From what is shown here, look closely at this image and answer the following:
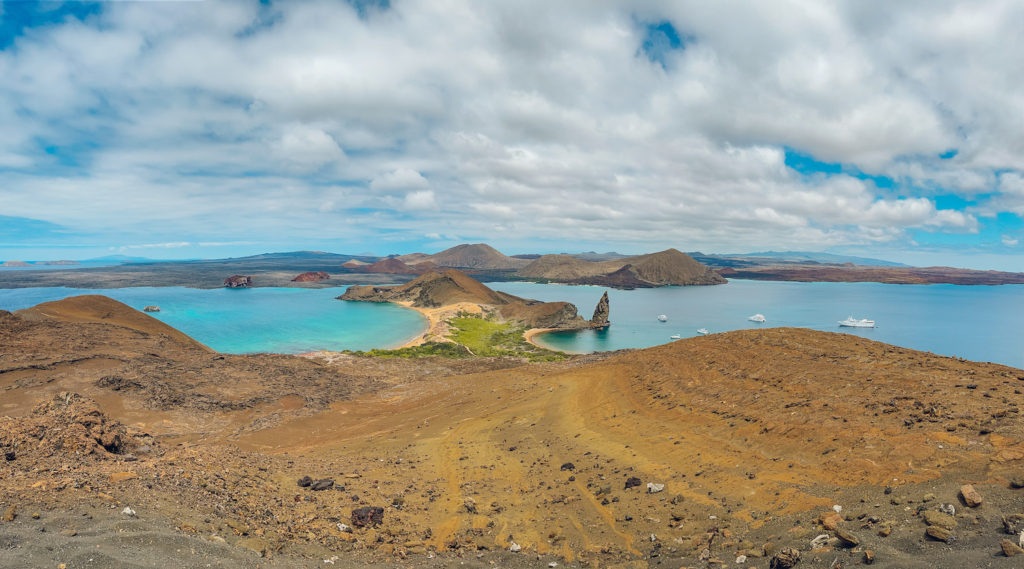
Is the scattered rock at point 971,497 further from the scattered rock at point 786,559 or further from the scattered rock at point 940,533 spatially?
the scattered rock at point 786,559

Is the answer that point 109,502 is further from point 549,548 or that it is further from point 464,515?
point 549,548

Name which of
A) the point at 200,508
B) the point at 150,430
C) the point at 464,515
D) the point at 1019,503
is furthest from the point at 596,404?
the point at 150,430

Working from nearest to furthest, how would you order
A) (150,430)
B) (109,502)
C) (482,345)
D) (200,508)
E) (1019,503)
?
(1019,503) → (109,502) → (200,508) → (150,430) → (482,345)

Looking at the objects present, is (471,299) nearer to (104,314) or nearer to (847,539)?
(104,314)

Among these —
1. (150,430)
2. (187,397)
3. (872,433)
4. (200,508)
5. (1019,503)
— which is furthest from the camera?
(187,397)

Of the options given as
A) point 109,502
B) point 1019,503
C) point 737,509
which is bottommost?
point 737,509

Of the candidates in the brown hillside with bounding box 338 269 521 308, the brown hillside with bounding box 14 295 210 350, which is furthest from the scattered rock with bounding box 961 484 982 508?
the brown hillside with bounding box 338 269 521 308
